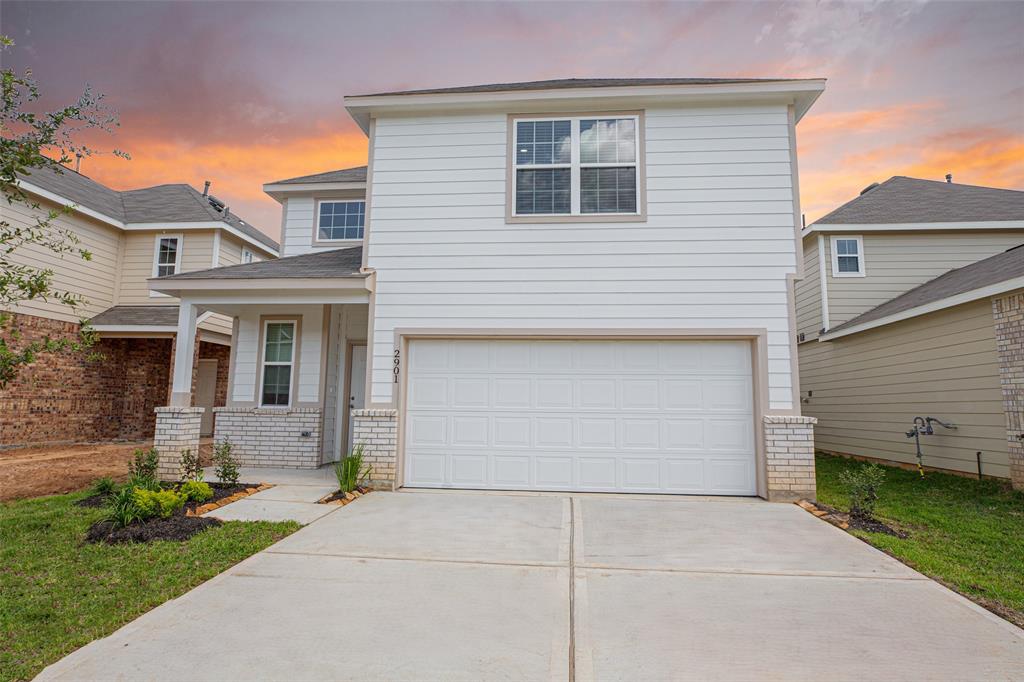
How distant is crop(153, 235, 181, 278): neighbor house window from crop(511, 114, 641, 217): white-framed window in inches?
438

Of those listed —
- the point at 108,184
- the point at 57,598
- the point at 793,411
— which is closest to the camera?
the point at 57,598

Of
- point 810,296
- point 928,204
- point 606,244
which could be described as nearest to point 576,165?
point 606,244

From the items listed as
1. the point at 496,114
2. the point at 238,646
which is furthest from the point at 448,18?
the point at 238,646

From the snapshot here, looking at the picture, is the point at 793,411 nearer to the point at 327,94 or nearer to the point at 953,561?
the point at 953,561

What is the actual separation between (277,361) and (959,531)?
10.3m

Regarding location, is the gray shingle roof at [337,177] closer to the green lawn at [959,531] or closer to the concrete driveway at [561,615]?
the concrete driveway at [561,615]

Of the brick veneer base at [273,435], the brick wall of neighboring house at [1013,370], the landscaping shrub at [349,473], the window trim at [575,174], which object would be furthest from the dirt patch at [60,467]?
the brick wall of neighboring house at [1013,370]

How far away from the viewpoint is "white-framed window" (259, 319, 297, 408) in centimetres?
962

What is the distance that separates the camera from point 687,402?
24.1ft

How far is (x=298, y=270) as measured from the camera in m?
8.28

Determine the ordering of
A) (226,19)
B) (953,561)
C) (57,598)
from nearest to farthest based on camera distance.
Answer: (57,598) < (953,561) < (226,19)

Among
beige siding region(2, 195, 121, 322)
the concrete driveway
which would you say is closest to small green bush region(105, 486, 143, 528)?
the concrete driveway

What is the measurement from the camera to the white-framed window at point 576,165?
7.68 m

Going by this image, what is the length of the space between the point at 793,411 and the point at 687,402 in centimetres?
138
